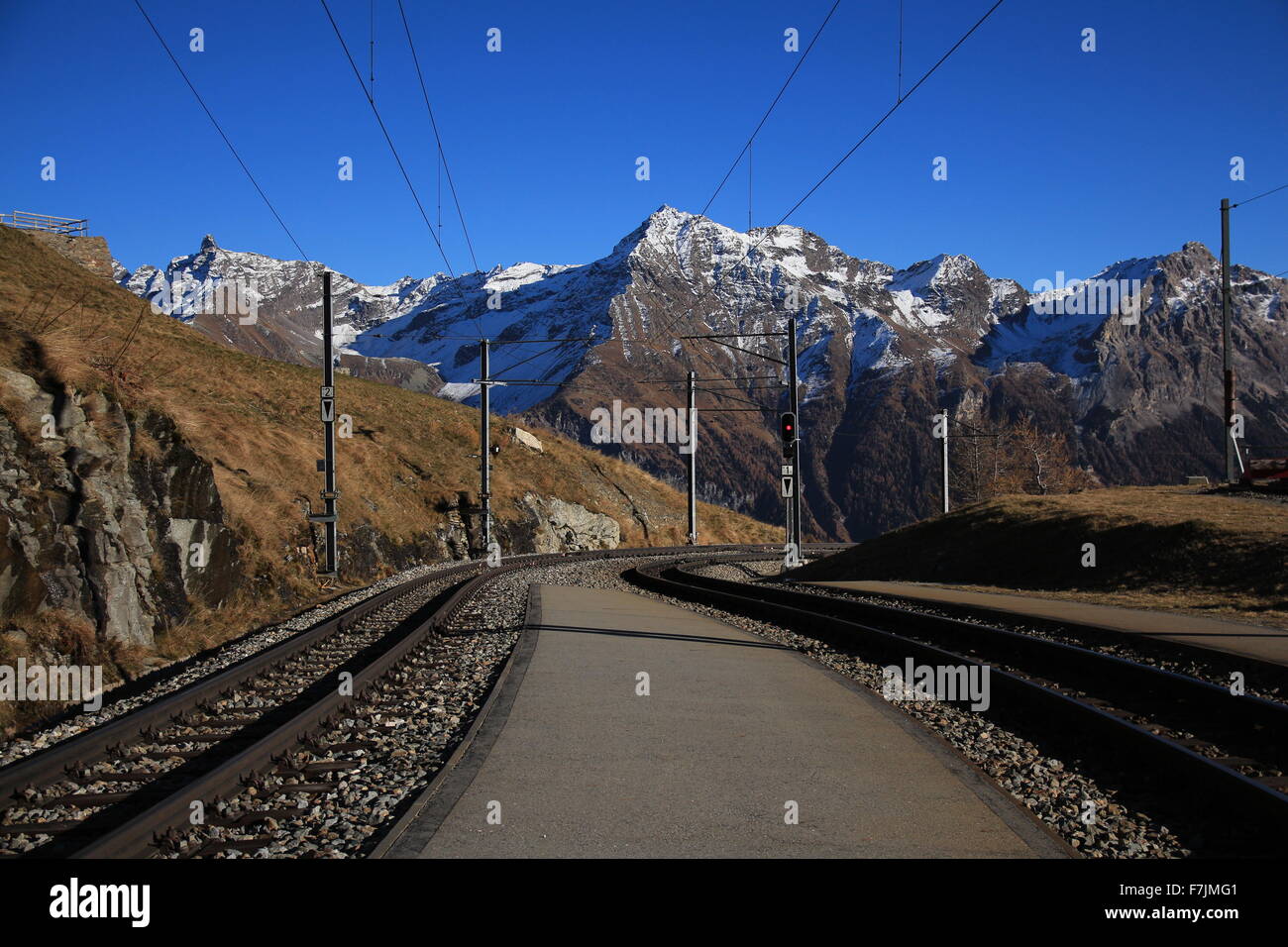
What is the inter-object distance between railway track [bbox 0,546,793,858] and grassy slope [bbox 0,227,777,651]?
718 cm

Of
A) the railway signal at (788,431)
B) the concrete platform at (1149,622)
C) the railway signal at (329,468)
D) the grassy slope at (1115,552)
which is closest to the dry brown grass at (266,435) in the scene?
the railway signal at (329,468)

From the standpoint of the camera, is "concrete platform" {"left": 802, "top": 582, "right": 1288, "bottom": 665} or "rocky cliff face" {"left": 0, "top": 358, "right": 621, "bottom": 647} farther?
"rocky cliff face" {"left": 0, "top": 358, "right": 621, "bottom": 647}

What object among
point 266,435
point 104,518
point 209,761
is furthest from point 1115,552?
point 266,435

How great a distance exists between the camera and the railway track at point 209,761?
575 centimetres

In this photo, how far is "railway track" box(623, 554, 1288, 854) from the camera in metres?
6.32

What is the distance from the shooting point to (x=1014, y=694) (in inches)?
404

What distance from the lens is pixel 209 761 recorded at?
7.79 metres

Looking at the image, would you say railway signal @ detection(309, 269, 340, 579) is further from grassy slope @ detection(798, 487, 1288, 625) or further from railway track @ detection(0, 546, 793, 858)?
grassy slope @ detection(798, 487, 1288, 625)

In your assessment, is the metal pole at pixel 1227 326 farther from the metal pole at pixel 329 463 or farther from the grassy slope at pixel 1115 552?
the metal pole at pixel 329 463

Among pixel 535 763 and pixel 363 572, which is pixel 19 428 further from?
pixel 363 572

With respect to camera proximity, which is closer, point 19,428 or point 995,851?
point 995,851

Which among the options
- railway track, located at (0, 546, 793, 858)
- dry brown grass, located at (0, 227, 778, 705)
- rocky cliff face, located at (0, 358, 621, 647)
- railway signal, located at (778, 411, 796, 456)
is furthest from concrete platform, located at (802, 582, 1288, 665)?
rocky cliff face, located at (0, 358, 621, 647)
